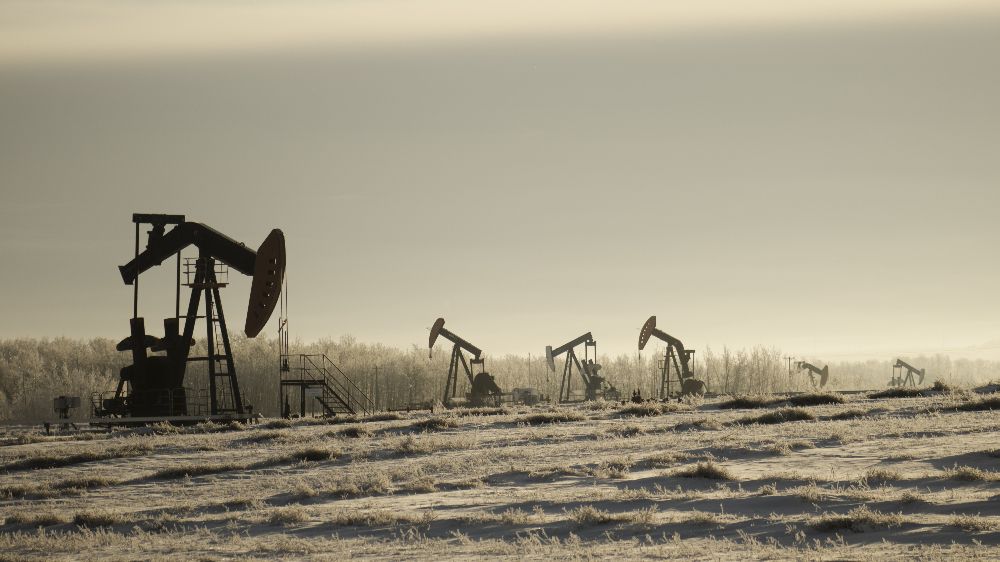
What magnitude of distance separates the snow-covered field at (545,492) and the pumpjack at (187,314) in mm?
8079

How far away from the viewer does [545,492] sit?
623 inches

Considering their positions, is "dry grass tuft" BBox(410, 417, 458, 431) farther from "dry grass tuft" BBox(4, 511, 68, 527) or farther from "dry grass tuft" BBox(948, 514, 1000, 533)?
"dry grass tuft" BBox(948, 514, 1000, 533)

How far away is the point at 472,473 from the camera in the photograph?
18.5m

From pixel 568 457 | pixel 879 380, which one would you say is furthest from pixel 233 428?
pixel 879 380

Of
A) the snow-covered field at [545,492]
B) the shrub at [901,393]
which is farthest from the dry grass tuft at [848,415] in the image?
the shrub at [901,393]

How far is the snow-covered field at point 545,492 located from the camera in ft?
38.3

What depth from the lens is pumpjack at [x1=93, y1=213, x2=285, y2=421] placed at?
3516cm

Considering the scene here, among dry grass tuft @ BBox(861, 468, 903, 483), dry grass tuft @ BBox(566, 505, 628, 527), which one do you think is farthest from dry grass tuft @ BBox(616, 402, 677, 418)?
dry grass tuft @ BBox(566, 505, 628, 527)

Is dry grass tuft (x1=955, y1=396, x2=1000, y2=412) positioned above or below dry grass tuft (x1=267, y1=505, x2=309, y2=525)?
above

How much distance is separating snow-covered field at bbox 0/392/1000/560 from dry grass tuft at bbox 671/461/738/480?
0.04 metres

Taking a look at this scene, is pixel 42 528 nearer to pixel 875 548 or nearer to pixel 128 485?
pixel 128 485

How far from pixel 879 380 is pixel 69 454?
118325mm

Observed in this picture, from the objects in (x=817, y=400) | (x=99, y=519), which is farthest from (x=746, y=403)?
(x=99, y=519)

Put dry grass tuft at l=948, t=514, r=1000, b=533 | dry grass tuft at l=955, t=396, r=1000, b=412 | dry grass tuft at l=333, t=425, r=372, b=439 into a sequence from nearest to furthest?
dry grass tuft at l=948, t=514, r=1000, b=533 < dry grass tuft at l=955, t=396, r=1000, b=412 < dry grass tuft at l=333, t=425, r=372, b=439
